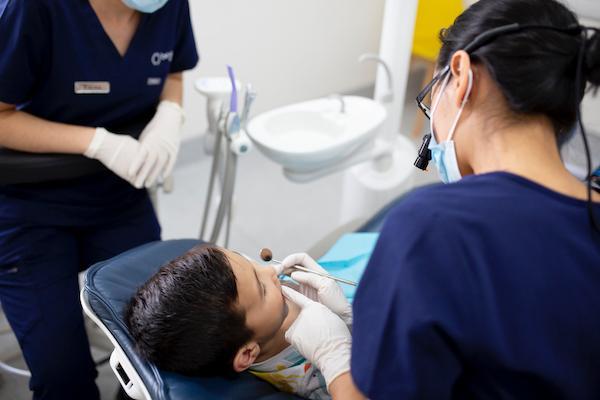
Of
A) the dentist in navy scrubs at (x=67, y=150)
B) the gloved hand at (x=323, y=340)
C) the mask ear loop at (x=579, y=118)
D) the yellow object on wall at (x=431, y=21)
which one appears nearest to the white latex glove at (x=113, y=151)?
the dentist in navy scrubs at (x=67, y=150)

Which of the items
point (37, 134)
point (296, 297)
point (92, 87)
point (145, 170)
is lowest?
point (296, 297)

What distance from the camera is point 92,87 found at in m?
1.32

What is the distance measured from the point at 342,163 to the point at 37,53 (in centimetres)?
100

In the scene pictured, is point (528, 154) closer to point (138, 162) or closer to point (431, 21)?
point (138, 162)

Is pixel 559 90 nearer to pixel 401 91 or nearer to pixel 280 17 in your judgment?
pixel 401 91

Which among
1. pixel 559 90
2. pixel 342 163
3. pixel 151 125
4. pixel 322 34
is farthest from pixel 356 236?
pixel 322 34

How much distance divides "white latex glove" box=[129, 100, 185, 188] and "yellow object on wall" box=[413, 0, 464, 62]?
4.30 ft

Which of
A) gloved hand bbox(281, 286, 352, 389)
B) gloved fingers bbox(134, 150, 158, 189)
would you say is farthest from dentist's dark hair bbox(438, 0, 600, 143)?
gloved fingers bbox(134, 150, 158, 189)

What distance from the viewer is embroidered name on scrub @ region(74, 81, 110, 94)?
130 cm

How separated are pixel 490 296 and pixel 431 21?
7.65ft

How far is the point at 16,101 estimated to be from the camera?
125cm

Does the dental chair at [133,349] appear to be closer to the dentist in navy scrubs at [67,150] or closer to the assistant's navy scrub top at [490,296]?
the dentist in navy scrubs at [67,150]

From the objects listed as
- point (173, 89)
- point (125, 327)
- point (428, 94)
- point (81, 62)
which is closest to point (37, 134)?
point (81, 62)

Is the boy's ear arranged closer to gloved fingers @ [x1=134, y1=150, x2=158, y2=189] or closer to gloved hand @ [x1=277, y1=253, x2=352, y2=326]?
gloved hand @ [x1=277, y1=253, x2=352, y2=326]
